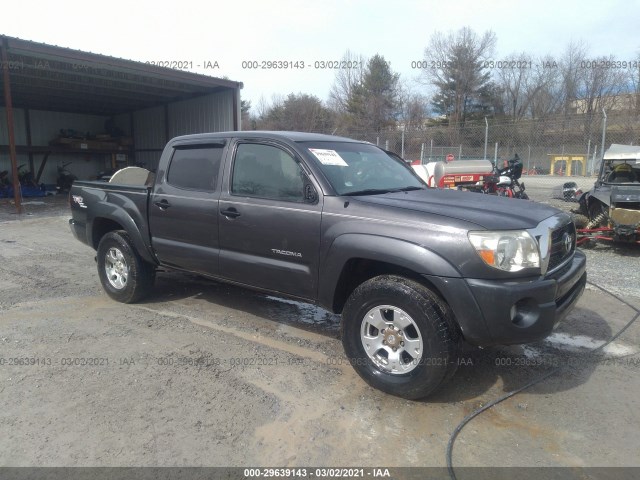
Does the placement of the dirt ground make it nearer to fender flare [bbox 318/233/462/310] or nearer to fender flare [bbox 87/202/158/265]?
fender flare [bbox 87/202/158/265]

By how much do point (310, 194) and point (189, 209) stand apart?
1424 millimetres

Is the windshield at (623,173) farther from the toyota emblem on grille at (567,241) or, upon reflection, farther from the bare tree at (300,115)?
the bare tree at (300,115)

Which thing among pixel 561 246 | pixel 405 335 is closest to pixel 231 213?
pixel 405 335

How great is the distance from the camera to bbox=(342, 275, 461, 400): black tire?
3115 millimetres

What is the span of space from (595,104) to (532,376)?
1509 inches

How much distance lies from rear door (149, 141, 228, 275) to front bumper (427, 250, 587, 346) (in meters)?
2.22

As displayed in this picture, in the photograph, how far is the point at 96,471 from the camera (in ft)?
8.52

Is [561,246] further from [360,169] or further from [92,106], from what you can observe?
[92,106]

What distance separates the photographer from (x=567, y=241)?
11.9ft

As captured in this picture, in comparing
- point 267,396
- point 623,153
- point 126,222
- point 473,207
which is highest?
point 623,153

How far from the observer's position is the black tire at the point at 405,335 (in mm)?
3115

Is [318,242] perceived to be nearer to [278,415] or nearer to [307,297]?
[307,297]

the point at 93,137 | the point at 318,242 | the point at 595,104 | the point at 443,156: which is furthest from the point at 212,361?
the point at 595,104

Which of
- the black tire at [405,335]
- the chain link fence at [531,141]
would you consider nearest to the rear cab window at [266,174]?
the black tire at [405,335]
